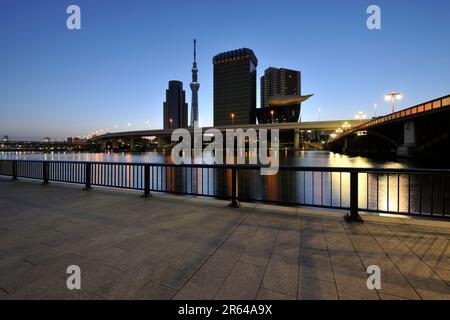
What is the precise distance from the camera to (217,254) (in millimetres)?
3818

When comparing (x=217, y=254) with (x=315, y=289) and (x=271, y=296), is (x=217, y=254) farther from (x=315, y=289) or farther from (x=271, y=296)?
(x=315, y=289)

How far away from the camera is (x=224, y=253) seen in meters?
3.85

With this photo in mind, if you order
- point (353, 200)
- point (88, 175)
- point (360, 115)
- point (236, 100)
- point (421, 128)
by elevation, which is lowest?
point (353, 200)

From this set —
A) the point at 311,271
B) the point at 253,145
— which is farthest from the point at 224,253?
the point at 253,145

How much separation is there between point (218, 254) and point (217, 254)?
2cm

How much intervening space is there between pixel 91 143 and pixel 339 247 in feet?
577

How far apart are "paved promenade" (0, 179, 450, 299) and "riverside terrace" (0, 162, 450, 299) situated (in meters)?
0.02

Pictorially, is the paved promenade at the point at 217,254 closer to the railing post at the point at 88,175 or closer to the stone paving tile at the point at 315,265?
the stone paving tile at the point at 315,265

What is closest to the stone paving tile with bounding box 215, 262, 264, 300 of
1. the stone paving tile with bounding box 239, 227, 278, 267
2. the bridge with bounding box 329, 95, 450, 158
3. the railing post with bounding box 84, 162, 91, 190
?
the stone paving tile with bounding box 239, 227, 278, 267

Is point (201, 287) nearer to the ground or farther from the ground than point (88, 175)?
nearer to the ground

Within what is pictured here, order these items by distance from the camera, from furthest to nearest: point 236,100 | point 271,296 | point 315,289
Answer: point 236,100 < point 315,289 < point 271,296

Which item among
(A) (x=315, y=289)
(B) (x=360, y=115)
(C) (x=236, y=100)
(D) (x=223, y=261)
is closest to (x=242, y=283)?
(D) (x=223, y=261)

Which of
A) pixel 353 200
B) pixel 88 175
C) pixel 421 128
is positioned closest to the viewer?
pixel 353 200

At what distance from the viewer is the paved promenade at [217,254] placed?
2.86 meters
